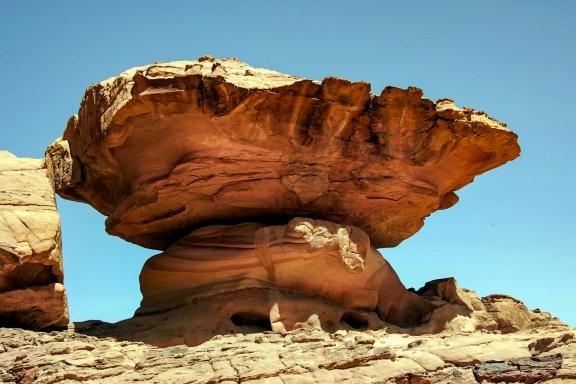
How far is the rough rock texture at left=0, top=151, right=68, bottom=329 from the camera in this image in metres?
13.4

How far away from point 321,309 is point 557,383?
370 cm

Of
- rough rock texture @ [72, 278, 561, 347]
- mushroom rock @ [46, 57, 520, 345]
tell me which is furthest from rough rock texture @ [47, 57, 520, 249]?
rough rock texture @ [72, 278, 561, 347]

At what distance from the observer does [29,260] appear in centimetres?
1348

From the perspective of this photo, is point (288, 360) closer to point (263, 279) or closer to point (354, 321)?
point (263, 279)

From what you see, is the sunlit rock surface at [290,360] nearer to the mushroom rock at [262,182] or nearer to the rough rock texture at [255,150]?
the mushroom rock at [262,182]

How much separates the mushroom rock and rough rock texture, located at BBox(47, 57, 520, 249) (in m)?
0.02

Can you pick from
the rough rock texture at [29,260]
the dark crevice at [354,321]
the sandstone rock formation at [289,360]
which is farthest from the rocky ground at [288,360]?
the dark crevice at [354,321]

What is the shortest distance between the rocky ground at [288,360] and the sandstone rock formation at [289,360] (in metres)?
0.01

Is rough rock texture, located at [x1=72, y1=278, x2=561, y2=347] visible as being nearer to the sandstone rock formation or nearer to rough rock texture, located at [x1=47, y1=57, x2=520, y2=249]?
the sandstone rock formation

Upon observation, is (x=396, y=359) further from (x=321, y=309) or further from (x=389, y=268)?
(x=389, y=268)

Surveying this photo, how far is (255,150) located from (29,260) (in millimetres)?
3606

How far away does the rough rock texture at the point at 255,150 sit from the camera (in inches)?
573

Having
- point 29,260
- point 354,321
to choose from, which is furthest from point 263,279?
point 29,260

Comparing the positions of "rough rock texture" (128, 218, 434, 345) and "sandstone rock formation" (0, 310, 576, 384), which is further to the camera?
"rough rock texture" (128, 218, 434, 345)
